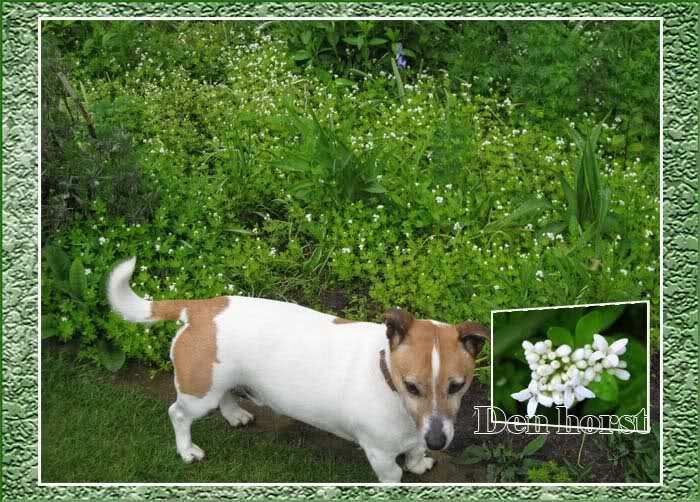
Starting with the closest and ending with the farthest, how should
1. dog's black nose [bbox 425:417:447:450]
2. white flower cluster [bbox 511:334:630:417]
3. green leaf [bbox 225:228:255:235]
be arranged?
dog's black nose [bbox 425:417:447:450]
white flower cluster [bbox 511:334:630:417]
green leaf [bbox 225:228:255:235]

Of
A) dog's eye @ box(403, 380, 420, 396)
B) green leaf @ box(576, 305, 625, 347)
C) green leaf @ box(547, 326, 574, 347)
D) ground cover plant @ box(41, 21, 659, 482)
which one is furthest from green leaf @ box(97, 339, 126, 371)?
green leaf @ box(576, 305, 625, 347)

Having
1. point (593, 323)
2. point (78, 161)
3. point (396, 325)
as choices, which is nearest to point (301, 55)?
point (78, 161)

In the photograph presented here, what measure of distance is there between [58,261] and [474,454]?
218cm

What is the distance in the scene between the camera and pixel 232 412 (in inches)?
175

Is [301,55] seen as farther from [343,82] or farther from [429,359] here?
[429,359]

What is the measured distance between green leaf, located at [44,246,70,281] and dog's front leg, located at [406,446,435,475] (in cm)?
186

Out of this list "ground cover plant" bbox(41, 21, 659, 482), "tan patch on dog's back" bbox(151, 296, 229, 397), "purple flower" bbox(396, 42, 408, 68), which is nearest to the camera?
"tan patch on dog's back" bbox(151, 296, 229, 397)

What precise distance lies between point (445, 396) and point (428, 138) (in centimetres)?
183

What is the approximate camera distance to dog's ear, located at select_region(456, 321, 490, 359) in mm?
3779

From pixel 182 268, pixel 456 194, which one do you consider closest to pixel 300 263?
pixel 182 268

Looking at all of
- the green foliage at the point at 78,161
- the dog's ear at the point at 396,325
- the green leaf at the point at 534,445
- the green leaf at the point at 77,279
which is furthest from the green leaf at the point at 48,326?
the green leaf at the point at 534,445

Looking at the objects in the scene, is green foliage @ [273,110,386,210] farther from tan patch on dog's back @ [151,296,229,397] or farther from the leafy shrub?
the leafy shrub

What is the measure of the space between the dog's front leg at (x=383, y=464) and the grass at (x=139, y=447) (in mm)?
191

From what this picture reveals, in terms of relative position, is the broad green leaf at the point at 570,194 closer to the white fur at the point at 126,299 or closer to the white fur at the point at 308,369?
the white fur at the point at 308,369
